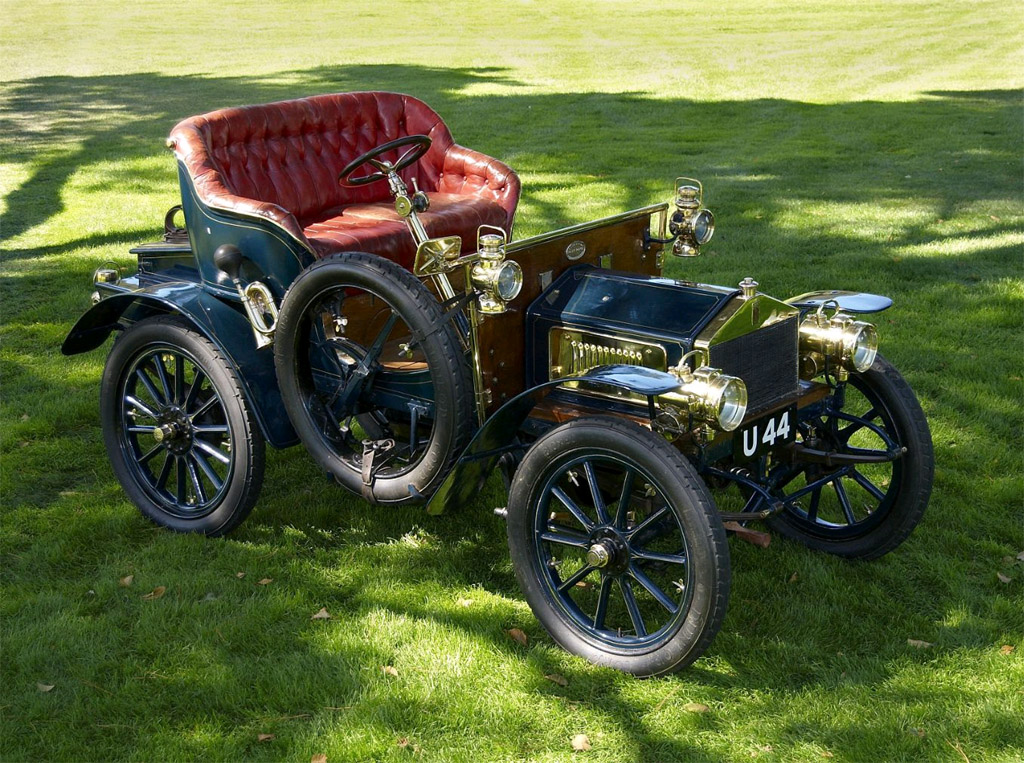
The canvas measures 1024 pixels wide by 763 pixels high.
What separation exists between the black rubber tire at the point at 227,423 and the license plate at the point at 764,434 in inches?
72.5

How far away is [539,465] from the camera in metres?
3.59

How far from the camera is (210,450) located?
15.0 ft

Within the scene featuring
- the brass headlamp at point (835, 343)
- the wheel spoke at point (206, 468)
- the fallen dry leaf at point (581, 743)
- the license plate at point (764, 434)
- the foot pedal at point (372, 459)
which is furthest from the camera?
the wheel spoke at point (206, 468)

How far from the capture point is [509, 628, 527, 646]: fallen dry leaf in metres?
3.84

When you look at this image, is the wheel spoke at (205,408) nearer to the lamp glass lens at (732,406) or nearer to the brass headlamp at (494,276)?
the brass headlamp at (494,276)

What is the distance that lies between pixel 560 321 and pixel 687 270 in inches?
161

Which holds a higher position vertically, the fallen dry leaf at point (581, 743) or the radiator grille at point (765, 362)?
the radiator grille at point (765, 362)

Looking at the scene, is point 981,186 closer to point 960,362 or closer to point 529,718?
point 960,362

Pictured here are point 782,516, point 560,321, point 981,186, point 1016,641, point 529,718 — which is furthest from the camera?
point 981,186

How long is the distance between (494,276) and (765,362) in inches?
40.0

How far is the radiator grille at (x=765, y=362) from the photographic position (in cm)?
380

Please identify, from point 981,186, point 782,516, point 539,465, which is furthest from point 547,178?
point 539,465

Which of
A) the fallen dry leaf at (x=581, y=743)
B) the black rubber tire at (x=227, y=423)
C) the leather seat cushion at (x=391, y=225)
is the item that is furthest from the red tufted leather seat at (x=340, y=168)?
the fallen dry leaf at (x=581, y=743)

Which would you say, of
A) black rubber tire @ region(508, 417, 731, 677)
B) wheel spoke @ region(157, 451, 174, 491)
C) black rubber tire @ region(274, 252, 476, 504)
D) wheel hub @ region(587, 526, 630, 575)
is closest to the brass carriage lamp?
black rubber tire @ region(274, 252, 476, 504)
